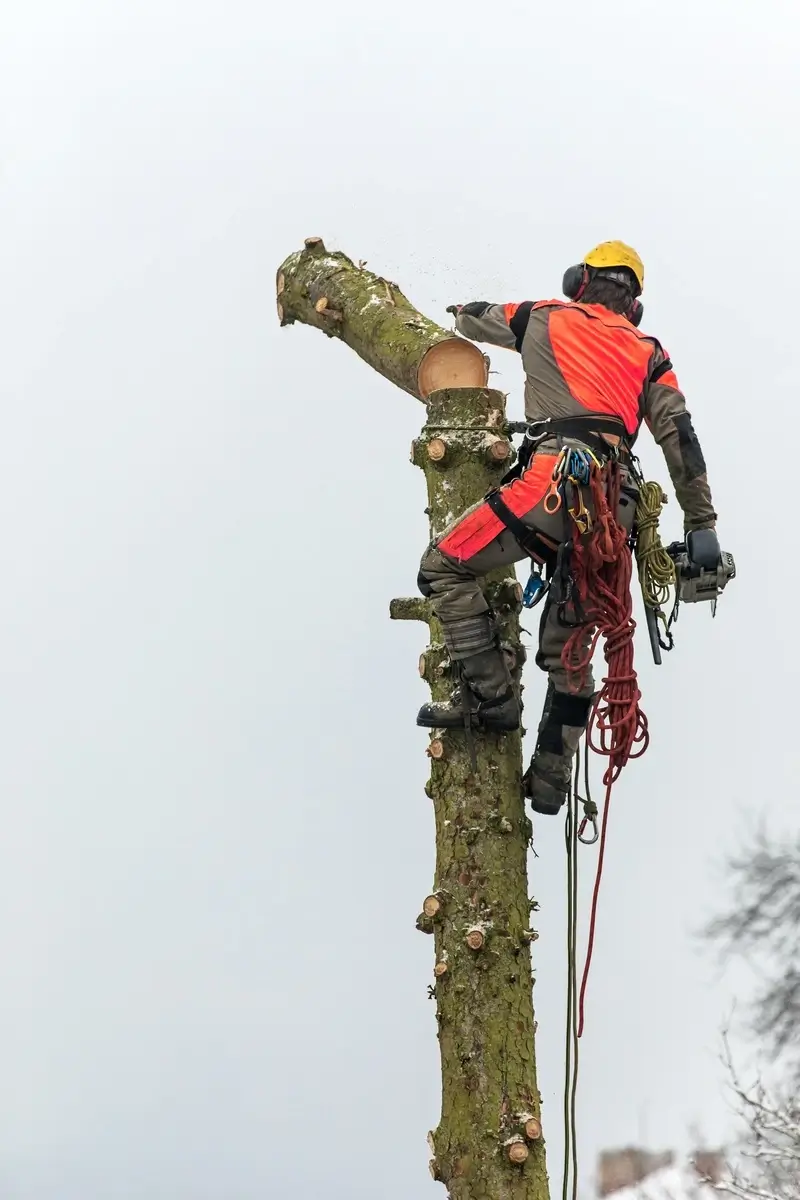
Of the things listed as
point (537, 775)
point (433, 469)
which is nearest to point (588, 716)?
point (537, 775)

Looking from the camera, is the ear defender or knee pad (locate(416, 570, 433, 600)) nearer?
knee pad (locate(416, 570, 433, 600))

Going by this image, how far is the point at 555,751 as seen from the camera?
464 cm

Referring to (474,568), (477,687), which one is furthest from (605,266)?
(477,687)

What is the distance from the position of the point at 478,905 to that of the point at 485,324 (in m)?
1.90

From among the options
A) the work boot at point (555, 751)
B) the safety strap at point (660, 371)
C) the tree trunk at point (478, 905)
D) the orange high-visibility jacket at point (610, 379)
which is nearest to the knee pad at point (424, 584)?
the tree trunk at point (478, 905)

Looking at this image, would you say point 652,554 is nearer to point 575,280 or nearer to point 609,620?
point 609,620

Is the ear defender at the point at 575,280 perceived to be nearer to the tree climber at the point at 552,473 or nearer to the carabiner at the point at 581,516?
the tree climber at the point at 552,473

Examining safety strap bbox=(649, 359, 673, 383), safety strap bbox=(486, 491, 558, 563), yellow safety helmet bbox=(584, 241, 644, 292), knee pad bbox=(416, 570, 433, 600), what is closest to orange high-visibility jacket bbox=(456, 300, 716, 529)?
safety strap bbox=(649, 359, 673, 383)

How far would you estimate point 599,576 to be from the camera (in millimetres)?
4496

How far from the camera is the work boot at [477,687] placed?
449cm

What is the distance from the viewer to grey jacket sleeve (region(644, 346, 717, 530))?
459cm

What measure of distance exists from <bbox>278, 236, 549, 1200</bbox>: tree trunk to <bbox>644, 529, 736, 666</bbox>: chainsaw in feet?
1.41

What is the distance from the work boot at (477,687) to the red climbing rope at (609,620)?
0.22 metres

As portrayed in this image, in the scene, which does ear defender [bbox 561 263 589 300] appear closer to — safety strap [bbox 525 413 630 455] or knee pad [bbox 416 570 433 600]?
safety strap [bbox 525 413 630 455]
